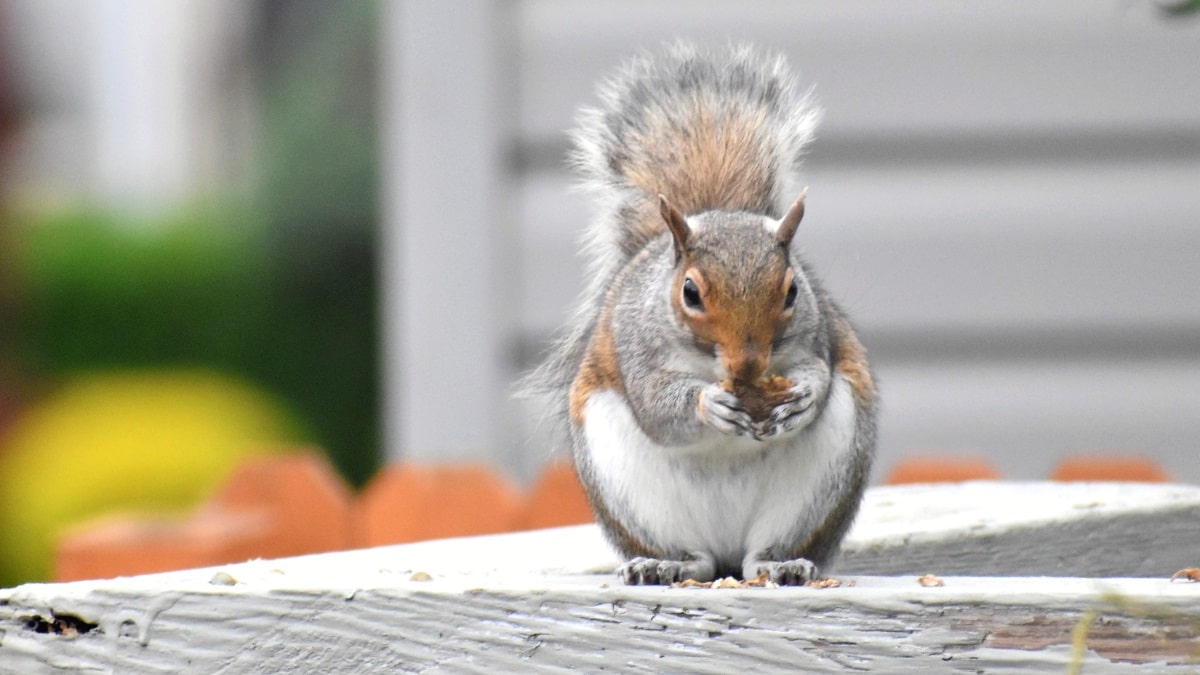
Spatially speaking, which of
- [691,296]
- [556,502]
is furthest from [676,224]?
[556,502]

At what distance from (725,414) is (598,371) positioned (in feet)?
0.62

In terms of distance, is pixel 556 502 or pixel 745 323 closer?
pixel 745 323

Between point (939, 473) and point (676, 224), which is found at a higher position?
point (676, 224)

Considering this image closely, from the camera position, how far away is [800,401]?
40.3 inches

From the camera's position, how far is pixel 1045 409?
245cm

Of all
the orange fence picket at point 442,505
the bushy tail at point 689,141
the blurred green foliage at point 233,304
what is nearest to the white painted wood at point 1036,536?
the bushy tail at point 689,141

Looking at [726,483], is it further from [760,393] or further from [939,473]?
[939,473]

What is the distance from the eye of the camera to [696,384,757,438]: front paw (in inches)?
39.7

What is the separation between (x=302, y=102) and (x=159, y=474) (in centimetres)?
208

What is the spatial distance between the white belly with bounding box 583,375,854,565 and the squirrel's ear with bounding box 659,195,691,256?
13 centimetres

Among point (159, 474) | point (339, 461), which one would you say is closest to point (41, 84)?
point (339, 461)

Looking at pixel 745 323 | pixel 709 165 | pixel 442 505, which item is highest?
pixel 709 165

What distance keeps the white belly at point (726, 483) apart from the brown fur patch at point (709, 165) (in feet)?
0.56

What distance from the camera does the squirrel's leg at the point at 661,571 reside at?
1028 mm
